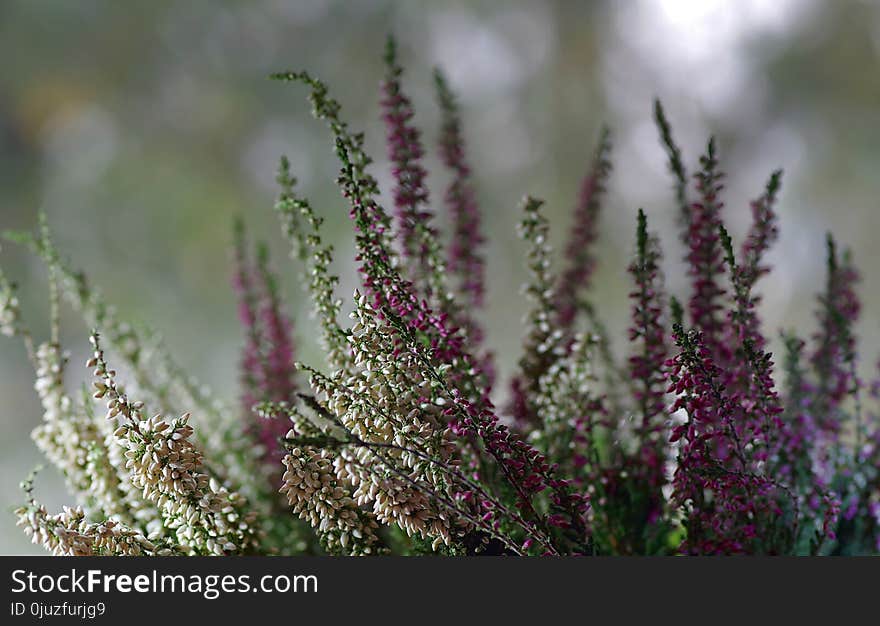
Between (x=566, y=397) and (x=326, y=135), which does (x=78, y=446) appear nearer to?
(x=566, y=397)

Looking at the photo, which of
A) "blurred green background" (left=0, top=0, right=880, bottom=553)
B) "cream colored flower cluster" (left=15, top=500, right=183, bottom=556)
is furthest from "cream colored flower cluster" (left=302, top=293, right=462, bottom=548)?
"blurred green background" (left=0, top=0, right=880, bottom=553)

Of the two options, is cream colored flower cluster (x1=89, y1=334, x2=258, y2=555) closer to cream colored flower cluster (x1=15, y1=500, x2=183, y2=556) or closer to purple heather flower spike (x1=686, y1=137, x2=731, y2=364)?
cream colored flower cluster (x1=15, y1=500, x2=183, y2=556)

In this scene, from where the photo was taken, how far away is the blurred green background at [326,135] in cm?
156

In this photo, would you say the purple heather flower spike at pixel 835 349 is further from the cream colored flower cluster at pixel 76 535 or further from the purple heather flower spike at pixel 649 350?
the cream colored flower cluster at pixel 76 535

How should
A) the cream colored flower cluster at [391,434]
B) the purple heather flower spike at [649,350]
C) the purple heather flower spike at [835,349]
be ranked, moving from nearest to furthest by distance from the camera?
the cream colored flower cluster at [391,434], the purple heather flower spike at [649,350], the purple heather flower spike at [835,349]

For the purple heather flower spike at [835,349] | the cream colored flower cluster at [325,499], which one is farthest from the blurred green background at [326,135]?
the cream colored flower cluster at [325,499]

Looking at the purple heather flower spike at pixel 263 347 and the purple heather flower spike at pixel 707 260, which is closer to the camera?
the purple heather flower spike at pixel 707 260

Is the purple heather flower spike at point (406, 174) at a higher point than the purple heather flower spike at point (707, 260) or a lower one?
higher

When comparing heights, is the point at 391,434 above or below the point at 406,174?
below

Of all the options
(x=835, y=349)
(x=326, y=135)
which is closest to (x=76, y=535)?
(x=835, y=349)

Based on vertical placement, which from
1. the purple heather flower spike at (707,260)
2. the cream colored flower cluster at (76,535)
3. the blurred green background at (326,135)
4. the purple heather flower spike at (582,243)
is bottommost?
the cream colored flower cluster at (76,535)

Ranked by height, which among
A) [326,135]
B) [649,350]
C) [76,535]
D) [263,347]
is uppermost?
[326,135]

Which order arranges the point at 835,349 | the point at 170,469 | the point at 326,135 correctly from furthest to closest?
the point at 326,135 → the point at 835,349 → the point at 170,469

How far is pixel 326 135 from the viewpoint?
168cm
